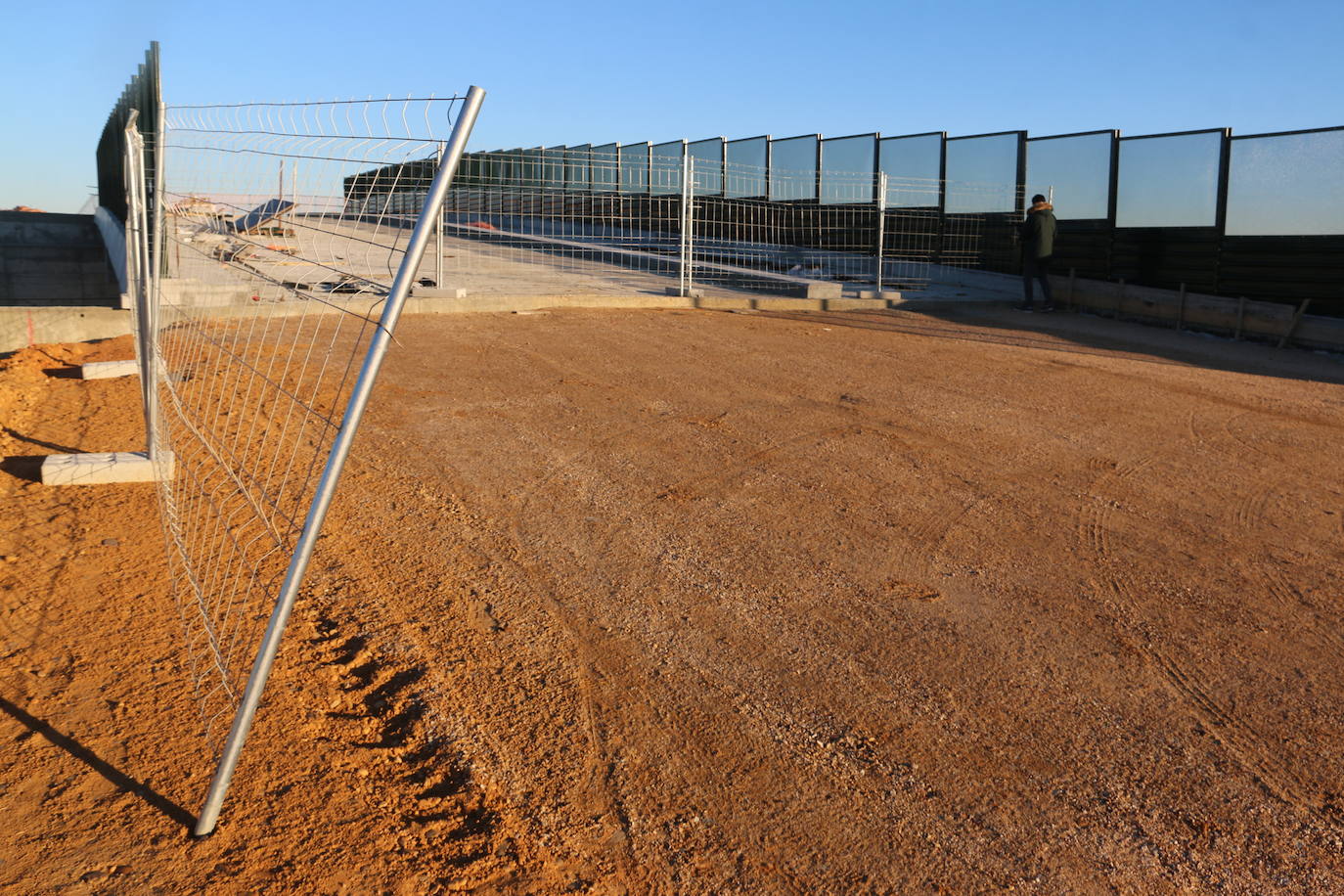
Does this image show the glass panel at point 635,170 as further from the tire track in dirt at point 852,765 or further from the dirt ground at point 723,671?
the tire track in dirt at point 852,765

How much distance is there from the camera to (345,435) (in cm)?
270

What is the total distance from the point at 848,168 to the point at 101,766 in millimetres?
21672

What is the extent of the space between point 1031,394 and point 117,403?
24.6ft

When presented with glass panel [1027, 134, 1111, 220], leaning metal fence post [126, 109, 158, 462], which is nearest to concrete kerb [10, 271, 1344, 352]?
glass panel [1027, 134, 1111, 220]

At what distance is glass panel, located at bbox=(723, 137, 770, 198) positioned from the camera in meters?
25.1

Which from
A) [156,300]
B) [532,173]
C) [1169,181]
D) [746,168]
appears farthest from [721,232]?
[156,300]

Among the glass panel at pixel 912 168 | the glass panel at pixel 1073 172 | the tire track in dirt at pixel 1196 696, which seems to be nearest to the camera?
the tire track in dirt at pixel 1196 696

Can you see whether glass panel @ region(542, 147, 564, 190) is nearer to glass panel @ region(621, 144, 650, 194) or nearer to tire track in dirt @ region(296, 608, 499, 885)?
glass panel @ region(621, 144, 650, 194)

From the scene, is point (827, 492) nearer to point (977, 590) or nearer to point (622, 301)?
point (977, 590)

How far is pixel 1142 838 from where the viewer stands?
3004 millimetres

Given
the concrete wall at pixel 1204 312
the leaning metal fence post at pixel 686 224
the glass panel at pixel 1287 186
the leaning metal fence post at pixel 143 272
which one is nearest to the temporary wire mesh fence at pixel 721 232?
the leaning metal fence post at pixel 686 224

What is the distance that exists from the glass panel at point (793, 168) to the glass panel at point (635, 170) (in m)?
2.98

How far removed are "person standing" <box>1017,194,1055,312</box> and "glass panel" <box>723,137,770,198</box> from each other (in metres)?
8.88

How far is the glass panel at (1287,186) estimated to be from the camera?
46.4ft
